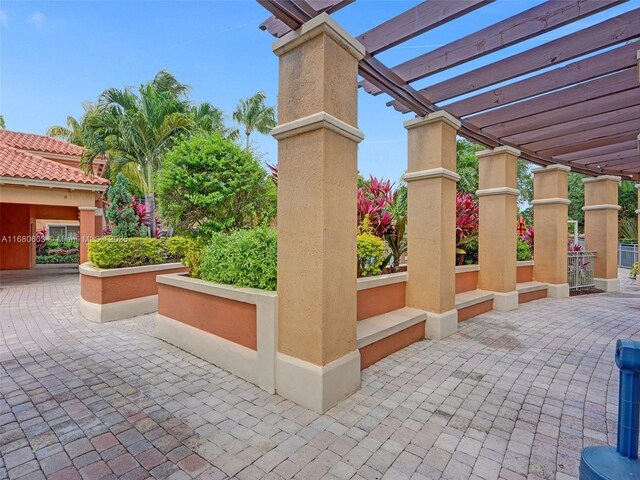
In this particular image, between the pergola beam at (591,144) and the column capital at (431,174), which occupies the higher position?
the pergola beam at (591,144)

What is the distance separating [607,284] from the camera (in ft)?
31.0

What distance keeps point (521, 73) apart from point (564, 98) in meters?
1.38

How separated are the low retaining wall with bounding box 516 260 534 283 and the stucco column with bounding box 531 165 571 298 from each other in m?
0.21

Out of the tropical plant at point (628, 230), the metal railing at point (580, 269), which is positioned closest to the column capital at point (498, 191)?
the metal railing at point (580, 269)

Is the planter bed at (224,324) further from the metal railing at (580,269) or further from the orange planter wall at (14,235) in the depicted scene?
the orange planter wall at (14,235)

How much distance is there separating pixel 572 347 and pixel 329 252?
427cm

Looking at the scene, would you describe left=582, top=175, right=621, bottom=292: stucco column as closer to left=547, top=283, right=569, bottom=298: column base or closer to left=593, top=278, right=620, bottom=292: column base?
left=593, top=278, right=620, bottom=292: column base

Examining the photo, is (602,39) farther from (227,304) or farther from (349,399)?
(227,304)

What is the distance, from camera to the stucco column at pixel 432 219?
4.88 meters

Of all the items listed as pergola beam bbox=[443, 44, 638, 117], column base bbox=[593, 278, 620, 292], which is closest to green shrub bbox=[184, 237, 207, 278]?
pergola beam bbox=[443, 44, 638, 117]

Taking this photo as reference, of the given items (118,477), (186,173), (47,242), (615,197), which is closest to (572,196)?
(615,197)

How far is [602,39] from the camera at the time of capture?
3.55 m

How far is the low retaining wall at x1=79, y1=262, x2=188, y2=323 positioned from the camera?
614 centimetres

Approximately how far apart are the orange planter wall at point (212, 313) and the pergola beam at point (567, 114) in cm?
574
